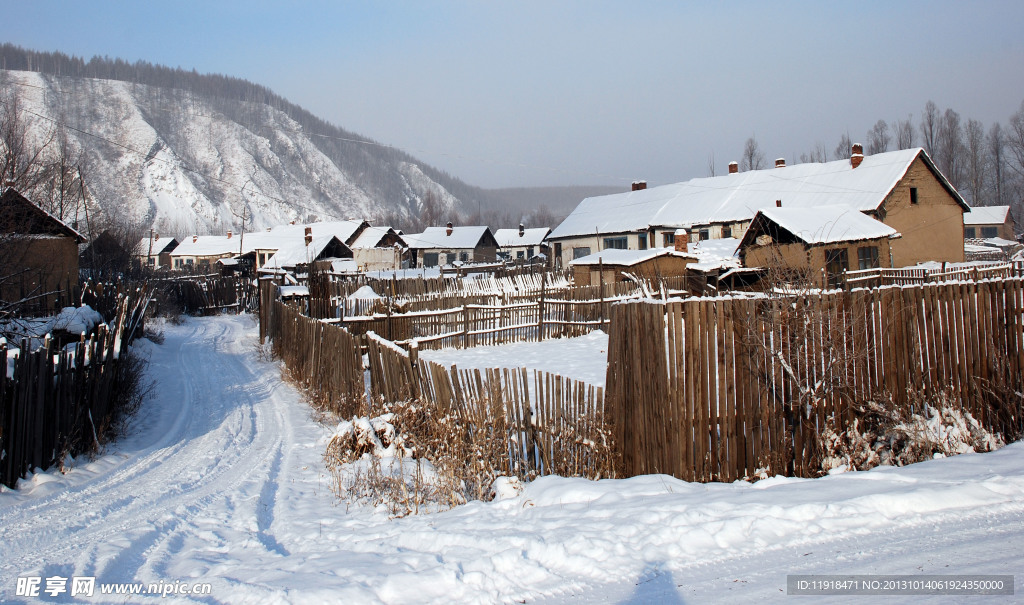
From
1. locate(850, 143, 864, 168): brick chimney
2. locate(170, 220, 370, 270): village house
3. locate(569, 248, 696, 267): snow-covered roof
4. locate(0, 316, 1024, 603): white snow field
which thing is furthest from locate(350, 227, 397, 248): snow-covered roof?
locate(0, 316, 1024, 603): white snow field

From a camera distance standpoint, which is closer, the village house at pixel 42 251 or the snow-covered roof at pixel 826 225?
the village house at pixel 42 251

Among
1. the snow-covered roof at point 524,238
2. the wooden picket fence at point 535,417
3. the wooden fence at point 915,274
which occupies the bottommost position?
the wooden picket fence at point 535,417

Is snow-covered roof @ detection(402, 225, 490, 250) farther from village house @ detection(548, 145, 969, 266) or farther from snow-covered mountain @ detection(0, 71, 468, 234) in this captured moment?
snow-covered mountain @ detection(0, 71, 468, 234)

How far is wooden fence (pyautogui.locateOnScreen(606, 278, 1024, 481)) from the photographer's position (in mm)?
5207

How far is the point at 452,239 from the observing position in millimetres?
64312

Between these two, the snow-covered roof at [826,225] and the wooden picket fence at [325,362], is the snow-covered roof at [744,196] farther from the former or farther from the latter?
the wooden picket fence at [325,362]

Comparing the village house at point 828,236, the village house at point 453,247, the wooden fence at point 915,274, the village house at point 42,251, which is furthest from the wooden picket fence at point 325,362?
the village house at point 453,247

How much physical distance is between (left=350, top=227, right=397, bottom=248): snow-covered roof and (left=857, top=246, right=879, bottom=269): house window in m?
40.7

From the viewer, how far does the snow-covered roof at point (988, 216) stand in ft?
209

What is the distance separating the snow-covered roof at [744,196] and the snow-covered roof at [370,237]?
17.9m

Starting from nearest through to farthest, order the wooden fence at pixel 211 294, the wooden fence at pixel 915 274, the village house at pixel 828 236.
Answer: the wooden fence at pixel 915 274 → the village house at pixel 828 236 → the wooden fence at pixel 211 294

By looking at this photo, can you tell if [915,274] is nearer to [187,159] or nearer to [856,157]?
[856,157]

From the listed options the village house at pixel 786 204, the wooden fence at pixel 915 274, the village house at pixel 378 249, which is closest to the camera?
the wooden fence at pixel 915 274

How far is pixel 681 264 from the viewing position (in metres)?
25.7
